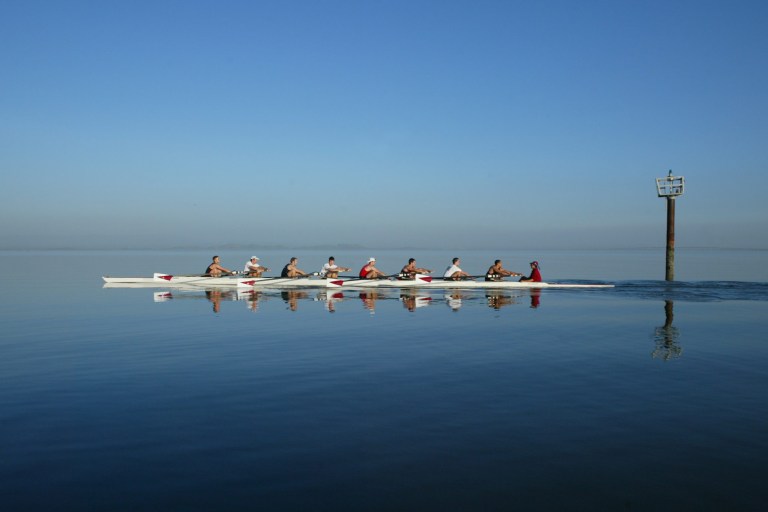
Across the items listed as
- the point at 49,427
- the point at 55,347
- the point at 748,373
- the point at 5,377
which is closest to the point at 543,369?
the point at 748,373

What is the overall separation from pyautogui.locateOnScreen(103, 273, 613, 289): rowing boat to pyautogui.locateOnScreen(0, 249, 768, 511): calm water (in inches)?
642

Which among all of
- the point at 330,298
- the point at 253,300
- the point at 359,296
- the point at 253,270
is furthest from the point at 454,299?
the point at 253,270

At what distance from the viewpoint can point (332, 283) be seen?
38.6 m

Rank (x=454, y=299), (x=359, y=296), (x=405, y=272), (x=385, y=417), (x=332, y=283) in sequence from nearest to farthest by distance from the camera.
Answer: (x=385, y=417), (x=454, y=299), (x=359, y=296), (x=332, y=283), (x=405, y=272)

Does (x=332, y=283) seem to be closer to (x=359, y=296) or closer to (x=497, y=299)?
(x=359, y=296)

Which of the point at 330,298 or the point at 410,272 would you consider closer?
the point at 330,298

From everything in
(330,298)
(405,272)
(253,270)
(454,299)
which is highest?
(405,272)

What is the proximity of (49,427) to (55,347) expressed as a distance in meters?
8.64

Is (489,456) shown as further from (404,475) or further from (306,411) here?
(306,411)

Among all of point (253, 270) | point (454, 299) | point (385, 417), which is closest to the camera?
point (385, 417)

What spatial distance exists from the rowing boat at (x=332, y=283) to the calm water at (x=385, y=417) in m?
16.3

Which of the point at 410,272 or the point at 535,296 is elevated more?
the point at 410,272

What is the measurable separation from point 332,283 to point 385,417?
95.6 ft

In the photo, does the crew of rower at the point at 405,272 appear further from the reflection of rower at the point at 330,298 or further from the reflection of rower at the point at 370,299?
the reflection of rower at the point at 370,299
